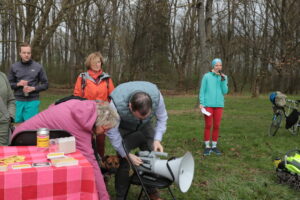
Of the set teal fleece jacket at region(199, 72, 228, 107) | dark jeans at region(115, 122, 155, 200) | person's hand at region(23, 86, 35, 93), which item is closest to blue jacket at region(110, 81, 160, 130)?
dark jeans at region(115, 122, 155, 200)

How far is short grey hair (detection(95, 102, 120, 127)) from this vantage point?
2.38 meters

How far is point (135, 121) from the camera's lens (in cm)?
299

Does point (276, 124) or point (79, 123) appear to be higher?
point (79, 123)

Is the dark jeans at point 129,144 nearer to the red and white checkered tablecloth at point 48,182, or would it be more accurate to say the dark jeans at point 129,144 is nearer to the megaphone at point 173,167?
the megaphone at point 173,167

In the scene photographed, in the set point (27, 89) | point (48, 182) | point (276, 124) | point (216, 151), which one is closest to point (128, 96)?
point (48, 182)

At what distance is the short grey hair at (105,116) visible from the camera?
7.80ft

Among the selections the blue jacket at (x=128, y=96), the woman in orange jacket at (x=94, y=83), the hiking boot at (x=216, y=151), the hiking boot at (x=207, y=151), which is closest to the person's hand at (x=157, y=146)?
the blue jacket at (x=128, y=96)

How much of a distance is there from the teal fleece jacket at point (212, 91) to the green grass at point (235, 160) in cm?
96

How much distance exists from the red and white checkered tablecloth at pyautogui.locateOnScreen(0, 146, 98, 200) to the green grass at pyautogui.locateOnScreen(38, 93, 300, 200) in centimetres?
177

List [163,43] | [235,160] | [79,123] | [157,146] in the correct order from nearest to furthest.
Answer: [79,123], [157,146], [235,160], [163,43]

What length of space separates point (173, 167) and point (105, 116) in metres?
0.70

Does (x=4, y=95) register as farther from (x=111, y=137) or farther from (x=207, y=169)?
(x=207, y=169)

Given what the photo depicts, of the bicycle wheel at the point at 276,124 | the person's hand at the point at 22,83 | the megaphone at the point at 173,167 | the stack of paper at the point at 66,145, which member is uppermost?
the person's hand at the point at 22,83

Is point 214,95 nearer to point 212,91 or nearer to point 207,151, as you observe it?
point 212,91
